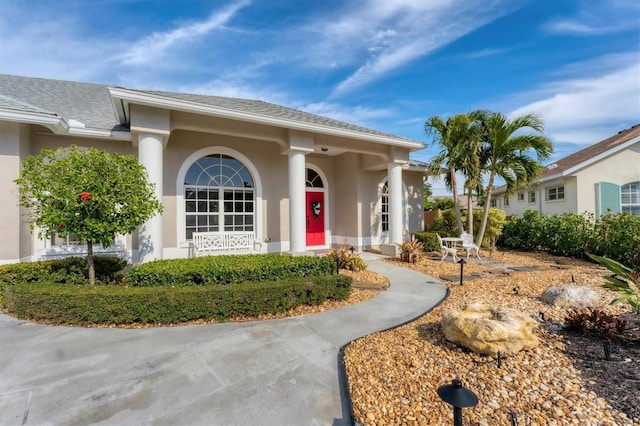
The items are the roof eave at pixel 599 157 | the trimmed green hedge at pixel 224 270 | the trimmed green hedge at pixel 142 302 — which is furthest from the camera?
the roof eave at pixel 599 157

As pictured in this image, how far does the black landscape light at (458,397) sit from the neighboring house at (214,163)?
6529 millimetres

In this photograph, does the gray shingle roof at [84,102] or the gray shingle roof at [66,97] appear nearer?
the gray shingle roof at [84,102]

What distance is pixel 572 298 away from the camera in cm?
474

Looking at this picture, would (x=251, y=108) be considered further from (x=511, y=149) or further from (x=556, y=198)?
(x=556, y=198)

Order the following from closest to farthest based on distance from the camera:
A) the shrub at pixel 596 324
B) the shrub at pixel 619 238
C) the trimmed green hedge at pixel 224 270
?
the shrub at pixel 596 324, the trimmed green hedge at pixel 224 270, the shrub at pixel 619 238

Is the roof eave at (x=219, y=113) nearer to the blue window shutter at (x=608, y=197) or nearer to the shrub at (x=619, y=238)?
the shrub at (x=619, y=238)

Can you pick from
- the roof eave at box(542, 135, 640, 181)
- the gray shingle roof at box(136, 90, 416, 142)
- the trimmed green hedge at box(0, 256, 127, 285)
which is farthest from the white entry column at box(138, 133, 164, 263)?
the roof eave at box(542, 135, 640, 181)

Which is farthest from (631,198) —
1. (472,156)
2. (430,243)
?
(430,243)

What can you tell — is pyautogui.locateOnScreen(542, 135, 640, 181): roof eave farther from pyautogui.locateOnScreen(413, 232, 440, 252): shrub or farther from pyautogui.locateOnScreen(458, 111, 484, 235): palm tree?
pyautogui.locateOnScreen(413, 232, 440, 252): shrub

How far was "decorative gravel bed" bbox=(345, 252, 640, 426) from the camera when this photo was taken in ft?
7.59

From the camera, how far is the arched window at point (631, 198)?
47.7ft

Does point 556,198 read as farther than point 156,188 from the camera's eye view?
Yes

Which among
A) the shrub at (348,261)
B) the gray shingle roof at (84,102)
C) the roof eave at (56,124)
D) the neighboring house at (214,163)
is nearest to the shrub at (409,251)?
the neighboring house at (214,163)

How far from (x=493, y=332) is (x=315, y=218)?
8702 mm
